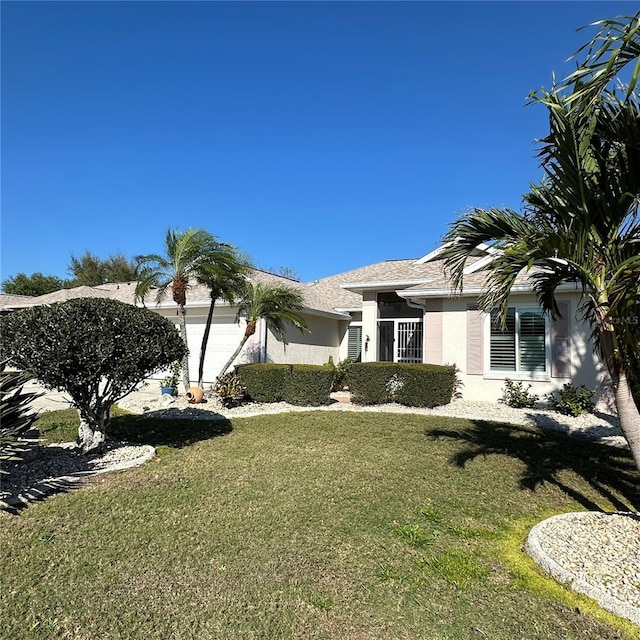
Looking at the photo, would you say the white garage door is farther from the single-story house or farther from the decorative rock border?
the decorative rock border

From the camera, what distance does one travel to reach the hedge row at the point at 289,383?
13.3m

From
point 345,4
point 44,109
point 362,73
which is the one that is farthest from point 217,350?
point 345,4

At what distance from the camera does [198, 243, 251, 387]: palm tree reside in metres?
14.1

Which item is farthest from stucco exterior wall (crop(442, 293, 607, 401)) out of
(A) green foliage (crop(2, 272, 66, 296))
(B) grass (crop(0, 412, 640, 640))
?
(A) green foliage (crop(2, 272, 66, 296))

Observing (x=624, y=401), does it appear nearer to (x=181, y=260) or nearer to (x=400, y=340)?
(x=400, y=340)

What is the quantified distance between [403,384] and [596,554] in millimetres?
8970

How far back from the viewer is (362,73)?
13.6 meters

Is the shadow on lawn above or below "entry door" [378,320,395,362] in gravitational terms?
below

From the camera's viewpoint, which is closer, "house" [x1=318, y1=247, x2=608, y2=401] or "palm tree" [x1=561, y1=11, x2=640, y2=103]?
"palm tree" [x1=561, y1=11, x2=640, y2=103]

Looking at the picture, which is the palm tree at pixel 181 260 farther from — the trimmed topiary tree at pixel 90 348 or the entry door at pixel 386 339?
the entry door at pixel 386 339

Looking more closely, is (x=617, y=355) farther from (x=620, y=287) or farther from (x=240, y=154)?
(x=240, y=154)

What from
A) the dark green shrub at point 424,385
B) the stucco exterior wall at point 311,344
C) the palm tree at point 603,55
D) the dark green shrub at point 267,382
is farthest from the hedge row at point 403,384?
the palm tree at point 603,55

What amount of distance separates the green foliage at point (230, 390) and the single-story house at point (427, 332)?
3433 mm

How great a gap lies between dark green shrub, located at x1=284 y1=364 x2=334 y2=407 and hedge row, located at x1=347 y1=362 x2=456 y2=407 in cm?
92
